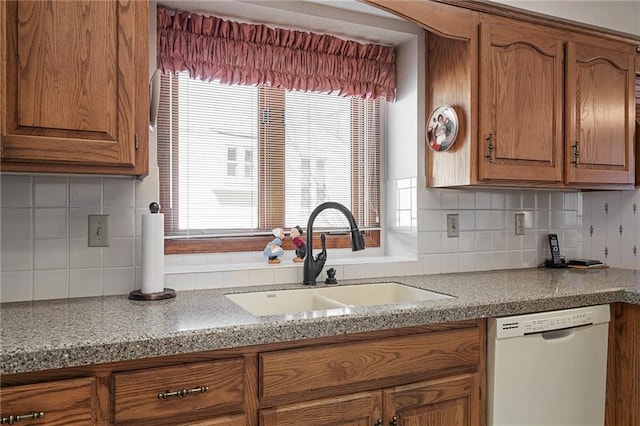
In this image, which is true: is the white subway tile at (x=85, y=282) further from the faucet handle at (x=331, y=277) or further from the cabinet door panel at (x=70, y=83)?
the faucet handle at (x=331, y=277)

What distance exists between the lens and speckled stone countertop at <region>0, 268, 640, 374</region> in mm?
1065

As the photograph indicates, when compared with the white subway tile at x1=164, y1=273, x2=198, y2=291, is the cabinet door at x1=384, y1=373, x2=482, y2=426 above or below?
below

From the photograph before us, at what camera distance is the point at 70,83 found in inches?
51.6

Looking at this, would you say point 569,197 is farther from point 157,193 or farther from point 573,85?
point 157,193

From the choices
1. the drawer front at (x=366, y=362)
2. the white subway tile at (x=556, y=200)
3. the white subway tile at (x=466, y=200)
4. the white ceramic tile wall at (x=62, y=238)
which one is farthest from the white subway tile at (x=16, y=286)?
the white subway tile at (x=556, y=200)

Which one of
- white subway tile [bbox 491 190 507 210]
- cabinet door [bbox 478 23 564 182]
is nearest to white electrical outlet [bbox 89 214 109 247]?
cabinet door [bbox 478 23 564 182]

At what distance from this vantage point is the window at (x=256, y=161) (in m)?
1.98

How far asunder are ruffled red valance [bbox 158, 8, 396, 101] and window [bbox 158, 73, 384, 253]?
0.08 m

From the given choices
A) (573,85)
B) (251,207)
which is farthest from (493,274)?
(251,207)

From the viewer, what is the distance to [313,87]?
2189 mm

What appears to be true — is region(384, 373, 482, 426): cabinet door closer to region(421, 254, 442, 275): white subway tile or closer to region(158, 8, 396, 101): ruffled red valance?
region(421, 254, 442, 275): white subway tile

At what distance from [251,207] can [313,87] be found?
64 cm

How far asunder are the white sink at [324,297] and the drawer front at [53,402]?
670 mm

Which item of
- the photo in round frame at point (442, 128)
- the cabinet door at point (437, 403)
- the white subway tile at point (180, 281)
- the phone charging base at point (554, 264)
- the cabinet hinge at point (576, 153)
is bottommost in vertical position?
the cabinet door at point (437, 403)
